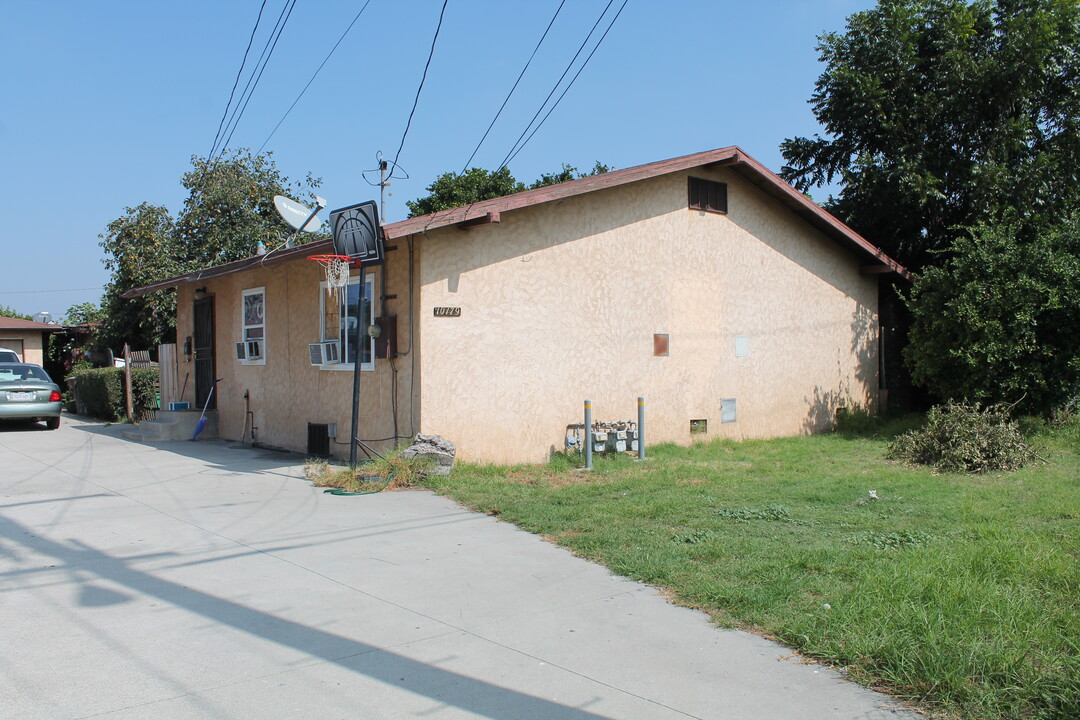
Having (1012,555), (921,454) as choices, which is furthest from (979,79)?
(1012,555)

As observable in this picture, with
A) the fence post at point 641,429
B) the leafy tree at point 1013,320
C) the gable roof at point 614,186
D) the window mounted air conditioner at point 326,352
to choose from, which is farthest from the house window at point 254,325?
the leafy tree at point 1013,320

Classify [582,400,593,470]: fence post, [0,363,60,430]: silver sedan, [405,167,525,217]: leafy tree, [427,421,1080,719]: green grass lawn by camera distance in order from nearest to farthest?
1. [427,421,1080,719]: green grass lawn
2. [582,400,593,470]: fence post
3. [0,363,60,430]: silver sedan
4. [405,167,525,217]: leafy tree

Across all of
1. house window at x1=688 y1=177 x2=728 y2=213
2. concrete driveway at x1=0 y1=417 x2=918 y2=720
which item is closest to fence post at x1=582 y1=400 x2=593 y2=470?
concrete driveway at x1=0 y1=417 x2=918 y2=720

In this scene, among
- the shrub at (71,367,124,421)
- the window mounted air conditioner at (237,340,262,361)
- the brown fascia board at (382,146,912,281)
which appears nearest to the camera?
the brown fascia board at (382,146,912,281)

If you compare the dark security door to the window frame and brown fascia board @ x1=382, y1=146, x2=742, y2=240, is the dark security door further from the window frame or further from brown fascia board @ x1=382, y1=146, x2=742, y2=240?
brown fascia board @ x1=382, y1=146, x2=742, y2=240

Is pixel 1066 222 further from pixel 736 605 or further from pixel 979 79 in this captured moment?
pixel 736 605

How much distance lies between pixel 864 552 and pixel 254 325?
11.5 m

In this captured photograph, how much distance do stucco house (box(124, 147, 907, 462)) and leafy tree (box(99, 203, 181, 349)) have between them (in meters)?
5.45

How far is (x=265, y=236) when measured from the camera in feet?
75.8

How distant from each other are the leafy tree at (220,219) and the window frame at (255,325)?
825 centimetres

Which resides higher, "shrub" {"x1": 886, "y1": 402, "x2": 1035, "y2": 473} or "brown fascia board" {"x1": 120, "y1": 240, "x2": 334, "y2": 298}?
"brown fascia board" {"x1": 120, "y1": 240, "x2": 334, "y2": 298}

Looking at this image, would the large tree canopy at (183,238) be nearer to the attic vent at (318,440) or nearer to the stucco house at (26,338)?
the stucco house at (26,338)

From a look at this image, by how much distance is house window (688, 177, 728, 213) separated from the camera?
1362 centimetres

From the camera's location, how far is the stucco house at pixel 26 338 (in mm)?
26844
